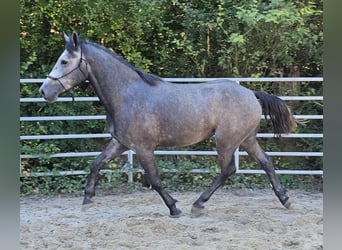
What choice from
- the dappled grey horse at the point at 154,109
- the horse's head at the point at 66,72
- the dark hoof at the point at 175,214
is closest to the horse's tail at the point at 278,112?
the dappled grey horse at the point at 154,109

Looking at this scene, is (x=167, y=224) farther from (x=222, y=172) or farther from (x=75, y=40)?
(x=75, y=40)

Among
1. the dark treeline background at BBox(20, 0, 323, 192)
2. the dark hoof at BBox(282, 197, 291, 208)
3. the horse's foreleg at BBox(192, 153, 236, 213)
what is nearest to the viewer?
the horse's foreleg at BBox(192, 153, 236, 213)

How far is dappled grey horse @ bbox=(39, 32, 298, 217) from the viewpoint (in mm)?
2898

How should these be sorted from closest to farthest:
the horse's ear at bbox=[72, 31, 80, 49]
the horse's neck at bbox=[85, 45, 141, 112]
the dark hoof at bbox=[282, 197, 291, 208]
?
1. the horse's ear at bbox=[72, 31, 80, 49]
2. the horse's neck at bbox=[85, 45, 141, 112]
3. the dark hoof at bbox=[282, 197, 291, 208]

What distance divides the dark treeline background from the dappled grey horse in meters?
0.93

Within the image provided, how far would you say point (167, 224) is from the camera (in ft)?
9.34

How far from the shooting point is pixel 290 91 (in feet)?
13.3

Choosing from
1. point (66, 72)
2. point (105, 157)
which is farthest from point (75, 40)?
point (105, 157)

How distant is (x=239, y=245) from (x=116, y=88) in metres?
1.28

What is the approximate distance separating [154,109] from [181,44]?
4.26 feet

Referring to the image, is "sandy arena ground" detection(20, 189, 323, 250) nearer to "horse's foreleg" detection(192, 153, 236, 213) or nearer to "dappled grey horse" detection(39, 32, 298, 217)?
"horse's foreleg" detection(192, 153, 236, 213)

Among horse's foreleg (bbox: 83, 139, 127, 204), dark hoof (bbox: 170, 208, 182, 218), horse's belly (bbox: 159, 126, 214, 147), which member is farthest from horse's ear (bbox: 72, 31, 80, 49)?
dark hoof (bbox: 170, 208, 182, 218)

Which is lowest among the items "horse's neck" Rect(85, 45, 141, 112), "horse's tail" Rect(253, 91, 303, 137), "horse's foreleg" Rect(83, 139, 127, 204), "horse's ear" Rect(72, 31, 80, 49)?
"horse's foreleg" Rect(83, 139, 127, 204)
